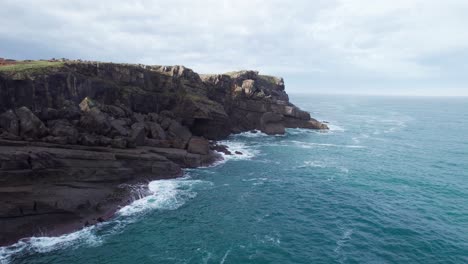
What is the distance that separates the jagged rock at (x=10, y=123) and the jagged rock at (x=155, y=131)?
92.6 ft

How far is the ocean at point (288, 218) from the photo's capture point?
3831cm

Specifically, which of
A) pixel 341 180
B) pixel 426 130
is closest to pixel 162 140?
pixel 341 180

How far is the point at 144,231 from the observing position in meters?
43.8

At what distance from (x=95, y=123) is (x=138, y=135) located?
919 cm

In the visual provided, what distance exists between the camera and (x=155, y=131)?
253ft

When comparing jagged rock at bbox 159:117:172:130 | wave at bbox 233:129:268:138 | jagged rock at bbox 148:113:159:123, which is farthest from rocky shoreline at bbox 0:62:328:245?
wave at bbox 233:129:268:138

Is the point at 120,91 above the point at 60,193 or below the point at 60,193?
above

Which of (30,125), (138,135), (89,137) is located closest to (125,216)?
(89,137)

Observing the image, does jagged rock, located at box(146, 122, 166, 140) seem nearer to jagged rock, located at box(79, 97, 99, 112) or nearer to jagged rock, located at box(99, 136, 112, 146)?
jagged rock, located at box(79, 97, 99, 112)

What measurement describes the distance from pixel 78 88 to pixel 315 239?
219ft

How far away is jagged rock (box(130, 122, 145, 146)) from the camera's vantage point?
6819 centimetres

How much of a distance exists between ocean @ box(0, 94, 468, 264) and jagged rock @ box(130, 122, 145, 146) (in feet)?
41.2

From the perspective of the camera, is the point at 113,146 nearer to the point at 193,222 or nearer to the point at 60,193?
the point at 60,193

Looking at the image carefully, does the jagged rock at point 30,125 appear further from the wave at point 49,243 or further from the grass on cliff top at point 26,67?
the wave at point 49,243
